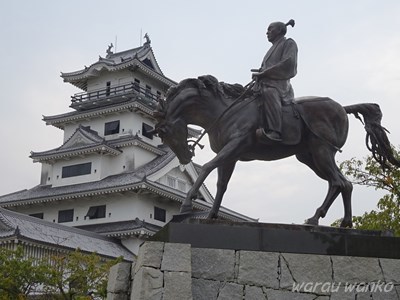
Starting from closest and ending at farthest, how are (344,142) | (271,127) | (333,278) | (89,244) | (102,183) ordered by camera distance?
(333,278), (271,127), (344,142), (89,244), (102,183)

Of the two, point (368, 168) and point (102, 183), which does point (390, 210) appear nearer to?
point (368, 168)

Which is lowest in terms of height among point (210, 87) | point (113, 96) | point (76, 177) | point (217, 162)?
point (217, 162)

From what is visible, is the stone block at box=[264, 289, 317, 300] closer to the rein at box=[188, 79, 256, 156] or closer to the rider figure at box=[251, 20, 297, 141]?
the rider figure at box=[251, 20, 297, 141]

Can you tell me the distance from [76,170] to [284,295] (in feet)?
101

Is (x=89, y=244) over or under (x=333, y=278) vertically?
over

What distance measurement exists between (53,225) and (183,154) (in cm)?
2205

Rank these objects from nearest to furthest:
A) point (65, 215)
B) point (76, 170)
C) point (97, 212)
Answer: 1. point (97, 212)
2. point (65, 215)
3. point (76, 170)

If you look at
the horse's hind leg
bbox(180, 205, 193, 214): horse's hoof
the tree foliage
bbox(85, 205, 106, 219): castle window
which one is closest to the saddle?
the horse's hind leg

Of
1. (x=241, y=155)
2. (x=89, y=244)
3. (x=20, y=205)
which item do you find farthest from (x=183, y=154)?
(x=20, y=205)

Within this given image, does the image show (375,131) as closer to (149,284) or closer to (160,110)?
(160,110)

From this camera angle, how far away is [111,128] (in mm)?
36812

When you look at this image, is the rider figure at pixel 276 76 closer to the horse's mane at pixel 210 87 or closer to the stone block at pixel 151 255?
the horse's mane at pixel 210 87

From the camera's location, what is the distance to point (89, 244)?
90.3 ft

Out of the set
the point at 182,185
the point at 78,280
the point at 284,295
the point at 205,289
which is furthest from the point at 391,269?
the point at 182,185
